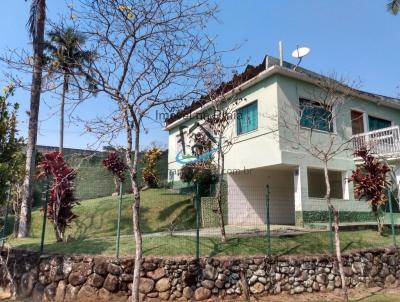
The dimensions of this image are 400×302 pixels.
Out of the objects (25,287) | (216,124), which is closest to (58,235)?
(25,287)

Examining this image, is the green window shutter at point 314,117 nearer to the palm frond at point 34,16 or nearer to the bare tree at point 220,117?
the bare tree at point 220,117

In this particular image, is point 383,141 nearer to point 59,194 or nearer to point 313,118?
point 313,118

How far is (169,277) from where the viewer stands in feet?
28.2

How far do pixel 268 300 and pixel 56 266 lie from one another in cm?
498

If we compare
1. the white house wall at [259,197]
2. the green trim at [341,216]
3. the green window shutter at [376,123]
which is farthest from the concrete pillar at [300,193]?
the green window shutter at [376,123]

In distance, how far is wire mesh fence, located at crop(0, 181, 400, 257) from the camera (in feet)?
32.4

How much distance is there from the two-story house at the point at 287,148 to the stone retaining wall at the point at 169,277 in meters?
5.44

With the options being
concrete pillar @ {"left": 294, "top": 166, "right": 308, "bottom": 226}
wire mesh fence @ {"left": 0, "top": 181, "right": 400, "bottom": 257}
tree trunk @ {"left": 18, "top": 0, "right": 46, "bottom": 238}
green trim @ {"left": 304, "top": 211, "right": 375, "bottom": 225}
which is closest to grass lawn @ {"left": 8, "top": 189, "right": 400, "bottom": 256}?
wire mesh fence @ {"left": 0, "top": 181, "right": 400, "bottom": 257}

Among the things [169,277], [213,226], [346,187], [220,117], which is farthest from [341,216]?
[169,277]

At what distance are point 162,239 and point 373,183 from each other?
780 centimetres

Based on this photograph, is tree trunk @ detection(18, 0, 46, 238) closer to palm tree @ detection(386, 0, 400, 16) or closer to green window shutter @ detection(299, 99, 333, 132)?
green window shutter @ detection(299, 99, 333, 132)

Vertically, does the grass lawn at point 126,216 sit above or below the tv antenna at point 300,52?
below

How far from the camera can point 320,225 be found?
14.2m

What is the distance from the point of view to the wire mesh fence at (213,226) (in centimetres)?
988
